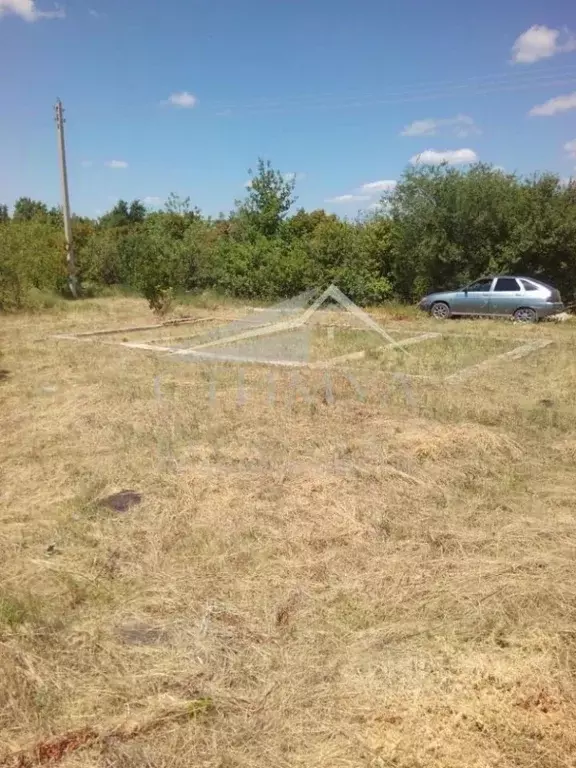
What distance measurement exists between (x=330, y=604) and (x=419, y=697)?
87 cm

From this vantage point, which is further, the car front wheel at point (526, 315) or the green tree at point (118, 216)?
the green tree at point (118, 216)

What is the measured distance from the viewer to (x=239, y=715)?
261 cm

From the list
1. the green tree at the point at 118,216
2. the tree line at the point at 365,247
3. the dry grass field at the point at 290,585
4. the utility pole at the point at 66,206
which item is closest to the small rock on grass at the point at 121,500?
the dry grass field at the point at 290,585

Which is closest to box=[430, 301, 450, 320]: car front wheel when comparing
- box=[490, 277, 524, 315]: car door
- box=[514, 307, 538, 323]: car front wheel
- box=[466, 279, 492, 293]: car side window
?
box=[466, 279, 492, 293]: car side window

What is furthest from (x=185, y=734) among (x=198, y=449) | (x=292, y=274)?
(x=292, y=274)

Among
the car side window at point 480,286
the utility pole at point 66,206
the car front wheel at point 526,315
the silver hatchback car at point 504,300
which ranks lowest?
the car front wheel at point 526,315

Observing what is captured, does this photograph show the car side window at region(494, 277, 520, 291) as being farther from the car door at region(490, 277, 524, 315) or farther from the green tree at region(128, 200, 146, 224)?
the green tree at region(128, 200, 146, 224)

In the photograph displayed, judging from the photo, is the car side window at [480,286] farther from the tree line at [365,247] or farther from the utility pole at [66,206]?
the utility pole at [66,206]

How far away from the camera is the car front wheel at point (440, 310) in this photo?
1675 cm

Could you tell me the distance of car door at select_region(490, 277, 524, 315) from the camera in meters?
15.5

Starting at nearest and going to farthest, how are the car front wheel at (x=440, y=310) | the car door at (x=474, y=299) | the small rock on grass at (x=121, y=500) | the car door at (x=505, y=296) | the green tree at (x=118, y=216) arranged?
1. the small rock on grass at (x=121, y=500)
2. the car door at (x=505, y=296)
3. the car door at (x=474, y=299)
4. the car front wheel at (x=440, y=310)
5. the green tree at (x=118, y=216)

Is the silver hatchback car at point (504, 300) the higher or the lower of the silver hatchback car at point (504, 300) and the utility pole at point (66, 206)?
the lower

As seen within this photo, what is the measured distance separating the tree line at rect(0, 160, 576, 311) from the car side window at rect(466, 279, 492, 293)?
1.85 metres

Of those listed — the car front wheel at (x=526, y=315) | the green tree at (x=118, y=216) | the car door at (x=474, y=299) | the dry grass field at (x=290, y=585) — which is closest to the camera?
the dry grass field at (x=290, y=585)
